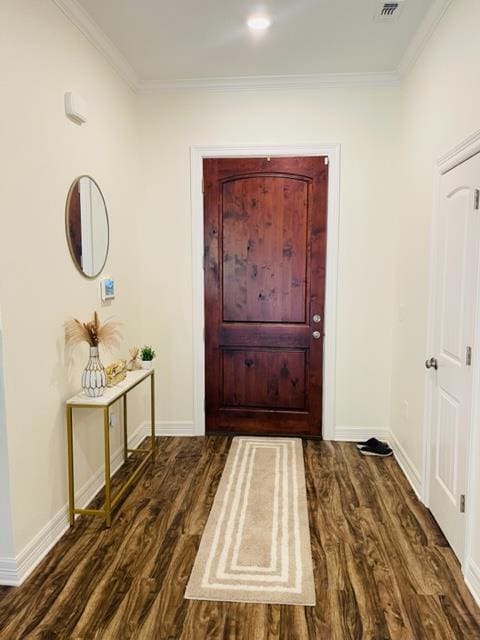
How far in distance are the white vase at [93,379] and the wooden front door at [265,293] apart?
4.74 ft

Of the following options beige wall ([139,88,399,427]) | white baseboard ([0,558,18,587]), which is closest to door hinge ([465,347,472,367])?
beige wall ([139,88,399,427])

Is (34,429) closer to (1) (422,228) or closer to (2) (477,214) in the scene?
(2) (477,214)

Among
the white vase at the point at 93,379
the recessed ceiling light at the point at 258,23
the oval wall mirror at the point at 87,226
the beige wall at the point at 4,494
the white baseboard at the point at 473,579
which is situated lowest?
the white baseboard at the point at 473,579

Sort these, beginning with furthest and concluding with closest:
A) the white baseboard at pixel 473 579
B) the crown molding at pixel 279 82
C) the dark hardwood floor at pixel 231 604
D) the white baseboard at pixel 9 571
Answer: the crown molding at pixel 279 82 < the white baseboard at pixel 9 571 < the white baseboard at pixel 473 579 < the dark hardwood floor at pixel 231 604

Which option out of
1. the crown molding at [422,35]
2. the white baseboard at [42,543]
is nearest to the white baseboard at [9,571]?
the white baseboard at [42,543]

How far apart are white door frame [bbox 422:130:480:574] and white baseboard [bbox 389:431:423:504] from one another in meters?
0.09

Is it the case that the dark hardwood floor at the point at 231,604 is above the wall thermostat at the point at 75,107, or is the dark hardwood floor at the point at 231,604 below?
below

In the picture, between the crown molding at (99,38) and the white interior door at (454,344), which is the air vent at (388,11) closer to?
the white interior door at (454,344)

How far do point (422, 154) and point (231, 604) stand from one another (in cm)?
281

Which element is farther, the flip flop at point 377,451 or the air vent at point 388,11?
the flip flop at point 377,451

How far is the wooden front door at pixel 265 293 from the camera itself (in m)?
3.73

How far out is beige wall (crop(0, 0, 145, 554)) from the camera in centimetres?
204

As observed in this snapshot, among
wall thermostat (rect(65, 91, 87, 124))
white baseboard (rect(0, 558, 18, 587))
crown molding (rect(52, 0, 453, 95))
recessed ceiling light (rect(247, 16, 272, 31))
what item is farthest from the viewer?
crown molding (rect(52, 0, 453, 95))

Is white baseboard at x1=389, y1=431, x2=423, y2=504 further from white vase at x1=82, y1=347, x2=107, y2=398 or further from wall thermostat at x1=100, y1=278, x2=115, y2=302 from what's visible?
wall thermostat at x1=100, y1=278, x2=115, y2=302
